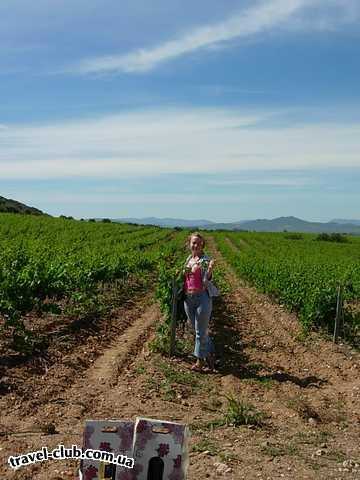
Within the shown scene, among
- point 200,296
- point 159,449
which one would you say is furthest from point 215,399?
point 159,449

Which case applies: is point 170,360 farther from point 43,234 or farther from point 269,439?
point 43,234

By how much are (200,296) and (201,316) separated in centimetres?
32

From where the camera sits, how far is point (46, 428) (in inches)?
231

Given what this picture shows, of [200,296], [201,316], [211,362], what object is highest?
[200,296]

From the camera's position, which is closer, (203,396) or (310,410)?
(310,410)

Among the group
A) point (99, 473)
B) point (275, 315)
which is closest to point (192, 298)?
point (99, 473)

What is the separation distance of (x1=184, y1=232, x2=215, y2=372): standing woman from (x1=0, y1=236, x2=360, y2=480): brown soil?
1.16ft

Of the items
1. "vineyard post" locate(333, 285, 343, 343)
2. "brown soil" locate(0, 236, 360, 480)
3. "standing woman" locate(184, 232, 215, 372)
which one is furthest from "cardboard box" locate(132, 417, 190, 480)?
"vineyard post" locate(333, 285, 343, 343)

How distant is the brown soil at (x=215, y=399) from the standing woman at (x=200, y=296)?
1.16 feet

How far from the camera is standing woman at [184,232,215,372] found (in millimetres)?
8891

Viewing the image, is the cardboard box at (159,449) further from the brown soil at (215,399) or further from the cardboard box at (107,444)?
the brown soil at (215,399)

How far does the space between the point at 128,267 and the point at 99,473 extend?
16.2 m

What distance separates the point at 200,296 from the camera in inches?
355

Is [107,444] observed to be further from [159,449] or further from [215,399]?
[215,399]
